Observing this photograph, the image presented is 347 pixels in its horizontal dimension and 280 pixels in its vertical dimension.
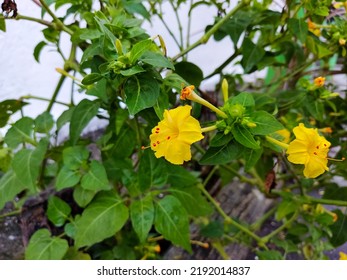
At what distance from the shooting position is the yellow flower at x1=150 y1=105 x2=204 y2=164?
17.3 inches

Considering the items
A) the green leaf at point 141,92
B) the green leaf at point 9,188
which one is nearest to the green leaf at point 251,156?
the green leaf at point 141,92

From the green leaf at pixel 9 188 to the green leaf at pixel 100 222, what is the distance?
116 mm

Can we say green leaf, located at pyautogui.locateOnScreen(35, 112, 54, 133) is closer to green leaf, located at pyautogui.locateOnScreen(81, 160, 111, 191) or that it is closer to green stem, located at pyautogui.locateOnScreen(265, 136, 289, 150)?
green leaf, located at pyautogui.locateOnScreen(81, 160, 111, 191)

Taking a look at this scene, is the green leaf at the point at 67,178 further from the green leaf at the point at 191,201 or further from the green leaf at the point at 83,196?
the green leaf at the point at 191,201

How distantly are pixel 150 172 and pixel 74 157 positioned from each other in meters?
0.12

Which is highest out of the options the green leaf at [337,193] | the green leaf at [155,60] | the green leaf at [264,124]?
the green leaf at [155,60]

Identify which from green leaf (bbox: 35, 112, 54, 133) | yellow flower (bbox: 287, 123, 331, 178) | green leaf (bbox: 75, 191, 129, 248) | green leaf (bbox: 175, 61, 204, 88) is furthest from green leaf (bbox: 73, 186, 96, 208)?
yellow flower (bbox: 287, 123, 331, 178)

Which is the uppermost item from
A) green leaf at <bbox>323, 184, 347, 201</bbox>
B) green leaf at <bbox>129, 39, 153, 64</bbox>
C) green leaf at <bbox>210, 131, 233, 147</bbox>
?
green leaf at <bbox>129, 39, 153, 64</bbox>

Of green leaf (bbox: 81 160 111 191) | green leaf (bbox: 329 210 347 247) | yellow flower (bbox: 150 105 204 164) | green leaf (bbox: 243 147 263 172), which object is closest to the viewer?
yellow flower (bbox: 150 105 204 164)

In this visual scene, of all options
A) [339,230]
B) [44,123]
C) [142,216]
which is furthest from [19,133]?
[339,230]

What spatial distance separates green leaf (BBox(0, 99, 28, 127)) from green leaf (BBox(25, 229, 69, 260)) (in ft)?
0.70

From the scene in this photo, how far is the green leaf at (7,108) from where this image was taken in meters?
0.75
